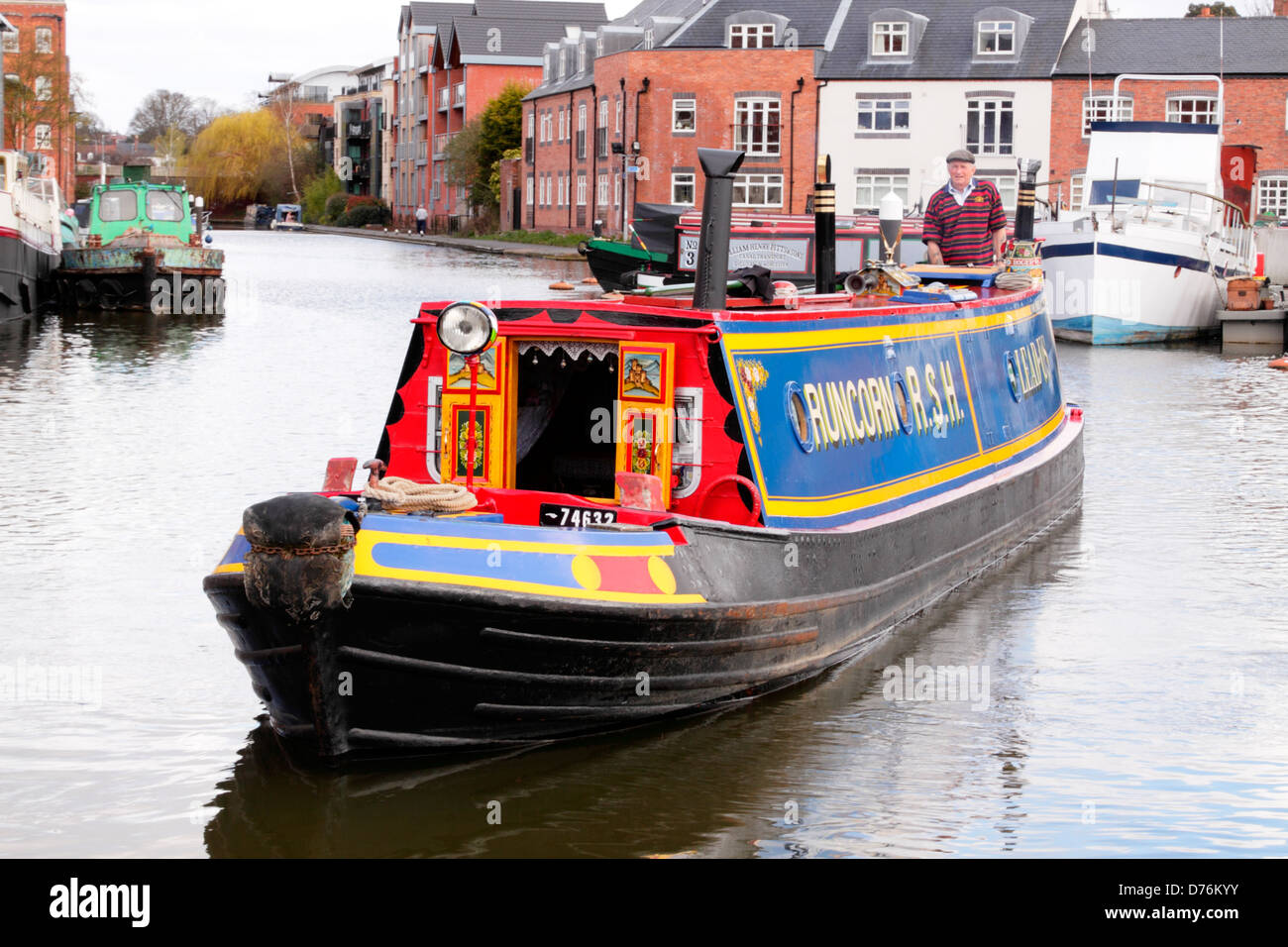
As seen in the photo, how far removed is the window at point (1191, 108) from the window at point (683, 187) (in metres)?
15.7

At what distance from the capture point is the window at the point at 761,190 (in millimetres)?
56875

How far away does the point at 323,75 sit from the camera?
165m

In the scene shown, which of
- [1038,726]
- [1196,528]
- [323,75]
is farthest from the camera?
[323,75]

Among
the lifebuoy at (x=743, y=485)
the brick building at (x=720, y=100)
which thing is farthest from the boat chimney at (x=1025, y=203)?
the brick building at (x=720, y=100)

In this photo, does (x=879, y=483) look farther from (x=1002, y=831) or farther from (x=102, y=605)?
(x=102, y=605)

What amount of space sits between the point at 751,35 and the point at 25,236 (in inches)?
1257

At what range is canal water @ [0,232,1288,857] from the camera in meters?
6.97

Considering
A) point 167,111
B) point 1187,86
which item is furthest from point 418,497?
point 167,111

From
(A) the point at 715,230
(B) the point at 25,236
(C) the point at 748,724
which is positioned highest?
(B) the point at 25,236

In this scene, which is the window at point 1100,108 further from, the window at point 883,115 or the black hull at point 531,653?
the black hull at point 531,653

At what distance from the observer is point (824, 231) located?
1154 centimetres

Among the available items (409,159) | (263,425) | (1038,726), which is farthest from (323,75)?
(1038,726)

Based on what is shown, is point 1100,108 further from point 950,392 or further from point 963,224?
point 950,392
